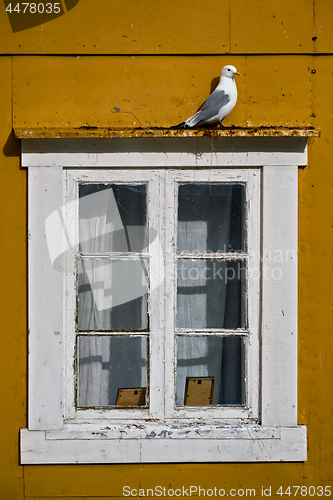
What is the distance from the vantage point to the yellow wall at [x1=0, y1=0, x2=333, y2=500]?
220cm

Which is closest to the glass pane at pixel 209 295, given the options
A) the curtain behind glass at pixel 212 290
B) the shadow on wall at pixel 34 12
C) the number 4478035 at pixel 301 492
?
the curtain behind glass at pixel 212 290

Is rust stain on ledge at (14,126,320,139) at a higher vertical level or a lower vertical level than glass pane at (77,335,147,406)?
higher

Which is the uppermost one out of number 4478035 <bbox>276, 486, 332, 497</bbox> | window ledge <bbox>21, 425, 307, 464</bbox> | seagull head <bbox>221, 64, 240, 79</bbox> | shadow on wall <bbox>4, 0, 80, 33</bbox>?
shadow on wall <bbox>4, 0, 80, 33</bbox>

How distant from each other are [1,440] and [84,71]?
2.11m

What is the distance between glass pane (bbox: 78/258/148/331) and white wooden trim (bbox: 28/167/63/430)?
0.50ft

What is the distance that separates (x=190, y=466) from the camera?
2.21 metres

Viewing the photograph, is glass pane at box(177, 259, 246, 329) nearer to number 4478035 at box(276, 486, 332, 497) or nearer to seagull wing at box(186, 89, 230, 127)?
seagull wing at box(186, 89, 230, 127)

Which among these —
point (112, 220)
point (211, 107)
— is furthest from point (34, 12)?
point (112, 220)

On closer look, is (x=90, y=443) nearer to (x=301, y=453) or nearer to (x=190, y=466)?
(x=190, y=466)

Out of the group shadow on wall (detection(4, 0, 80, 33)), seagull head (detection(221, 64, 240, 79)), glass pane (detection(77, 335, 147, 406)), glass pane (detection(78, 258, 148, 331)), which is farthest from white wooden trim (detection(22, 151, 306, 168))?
glass pane (detection(77, 335, 147, 406))

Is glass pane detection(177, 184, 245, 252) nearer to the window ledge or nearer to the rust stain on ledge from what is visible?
the rust stain on ledge

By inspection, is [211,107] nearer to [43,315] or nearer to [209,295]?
[209,295]

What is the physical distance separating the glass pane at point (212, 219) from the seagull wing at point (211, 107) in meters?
0.37

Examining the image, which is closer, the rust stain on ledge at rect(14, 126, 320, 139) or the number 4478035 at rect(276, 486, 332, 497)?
the rust stain on ledge at rect(14, 126, 320, 139)
